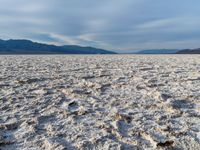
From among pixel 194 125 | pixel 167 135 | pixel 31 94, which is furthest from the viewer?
pixel 31 94

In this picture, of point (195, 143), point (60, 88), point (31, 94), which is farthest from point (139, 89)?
point (195, 143)

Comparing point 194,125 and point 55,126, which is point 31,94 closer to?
point 55,126

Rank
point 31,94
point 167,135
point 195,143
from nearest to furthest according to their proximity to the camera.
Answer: point 195,143
point 167,135
point 31,94

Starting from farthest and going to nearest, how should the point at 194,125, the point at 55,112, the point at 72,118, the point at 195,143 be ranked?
the point at 55,112
the point at 72,118
the point at 194,125
the point at 195,143

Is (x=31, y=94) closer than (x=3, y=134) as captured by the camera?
No

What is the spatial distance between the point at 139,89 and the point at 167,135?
3372 millimetres

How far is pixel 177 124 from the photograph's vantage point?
16.0 ft

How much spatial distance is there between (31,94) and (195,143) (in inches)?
161

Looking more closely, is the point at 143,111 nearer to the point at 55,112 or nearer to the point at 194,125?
the point at 194,125

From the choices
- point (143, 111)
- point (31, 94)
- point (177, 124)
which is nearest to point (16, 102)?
point (31, 94)

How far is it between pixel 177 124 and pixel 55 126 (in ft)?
→ 5.87

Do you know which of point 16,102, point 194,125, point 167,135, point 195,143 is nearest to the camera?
point 195,143

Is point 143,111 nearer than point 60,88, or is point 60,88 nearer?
point 143,111

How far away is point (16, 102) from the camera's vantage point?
632 centimetres
